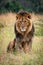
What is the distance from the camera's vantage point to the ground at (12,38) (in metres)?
3.10

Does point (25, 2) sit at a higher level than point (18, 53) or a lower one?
higher

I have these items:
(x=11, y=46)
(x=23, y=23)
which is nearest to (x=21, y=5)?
(x=23, y=23)

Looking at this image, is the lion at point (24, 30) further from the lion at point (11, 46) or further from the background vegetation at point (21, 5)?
the background vegetation at point (21, 5)

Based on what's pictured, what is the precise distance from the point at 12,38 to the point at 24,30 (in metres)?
0.18

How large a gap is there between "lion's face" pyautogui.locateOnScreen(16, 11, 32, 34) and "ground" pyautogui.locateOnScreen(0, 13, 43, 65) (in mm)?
93

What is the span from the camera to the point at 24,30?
3312 millimetres

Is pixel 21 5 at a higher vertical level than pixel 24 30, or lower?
higher

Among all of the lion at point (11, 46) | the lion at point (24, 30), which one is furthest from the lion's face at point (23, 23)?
the lion at point (11, 46)

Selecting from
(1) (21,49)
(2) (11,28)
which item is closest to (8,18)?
(2) (11,28)

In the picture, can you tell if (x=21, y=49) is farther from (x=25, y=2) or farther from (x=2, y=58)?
(x=25, y=2)

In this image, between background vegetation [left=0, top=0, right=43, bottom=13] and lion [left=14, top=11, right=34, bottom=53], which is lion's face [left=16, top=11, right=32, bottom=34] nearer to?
lion [left=14, top=11, right=34, bottom=53]

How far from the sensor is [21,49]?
3.32 meters

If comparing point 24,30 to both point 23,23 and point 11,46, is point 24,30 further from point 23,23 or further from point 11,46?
point 11,46

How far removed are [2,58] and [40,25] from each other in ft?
1.70
